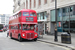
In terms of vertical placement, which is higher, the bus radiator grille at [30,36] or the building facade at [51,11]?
the building facade at [51,11]

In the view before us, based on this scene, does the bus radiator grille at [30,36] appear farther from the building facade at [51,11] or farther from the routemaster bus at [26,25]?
the building facade at [51,11]

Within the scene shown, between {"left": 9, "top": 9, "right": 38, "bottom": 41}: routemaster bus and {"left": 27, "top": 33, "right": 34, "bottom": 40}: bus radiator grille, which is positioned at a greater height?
{"left": 9, "top": 9, "right": 38, "bottom": 41}: routemaster bus

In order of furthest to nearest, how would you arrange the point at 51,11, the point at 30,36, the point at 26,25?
the point at 51,11, the point at 26,25, the point at 30,36

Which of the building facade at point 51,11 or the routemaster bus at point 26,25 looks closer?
the routemaster bus at point 26,25

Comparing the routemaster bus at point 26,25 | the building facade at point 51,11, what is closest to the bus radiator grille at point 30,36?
the routemaster bus at point 26,25

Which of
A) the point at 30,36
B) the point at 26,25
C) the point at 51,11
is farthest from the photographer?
the point at 51,11

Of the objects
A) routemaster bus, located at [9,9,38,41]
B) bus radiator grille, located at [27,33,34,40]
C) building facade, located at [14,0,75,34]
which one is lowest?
bus radiator grille, located at [27,33,34,40]

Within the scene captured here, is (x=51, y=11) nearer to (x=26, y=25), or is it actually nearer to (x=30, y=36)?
(x=26, y=25)

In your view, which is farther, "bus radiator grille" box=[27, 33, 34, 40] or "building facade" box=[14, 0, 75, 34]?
"building facade" box=[14, 0, 75, 34]

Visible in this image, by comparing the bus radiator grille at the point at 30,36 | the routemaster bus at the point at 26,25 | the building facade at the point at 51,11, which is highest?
the building facade at the point at 51,11

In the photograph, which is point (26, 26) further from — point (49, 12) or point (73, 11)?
→ point (49, 12)

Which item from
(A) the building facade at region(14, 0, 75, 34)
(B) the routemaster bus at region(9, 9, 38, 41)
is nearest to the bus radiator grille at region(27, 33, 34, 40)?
(B) the routemaster bus at region(9, 9, 38, 41)

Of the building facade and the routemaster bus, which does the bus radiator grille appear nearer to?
the routemaster bus

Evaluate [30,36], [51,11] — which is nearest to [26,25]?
[30,36]
